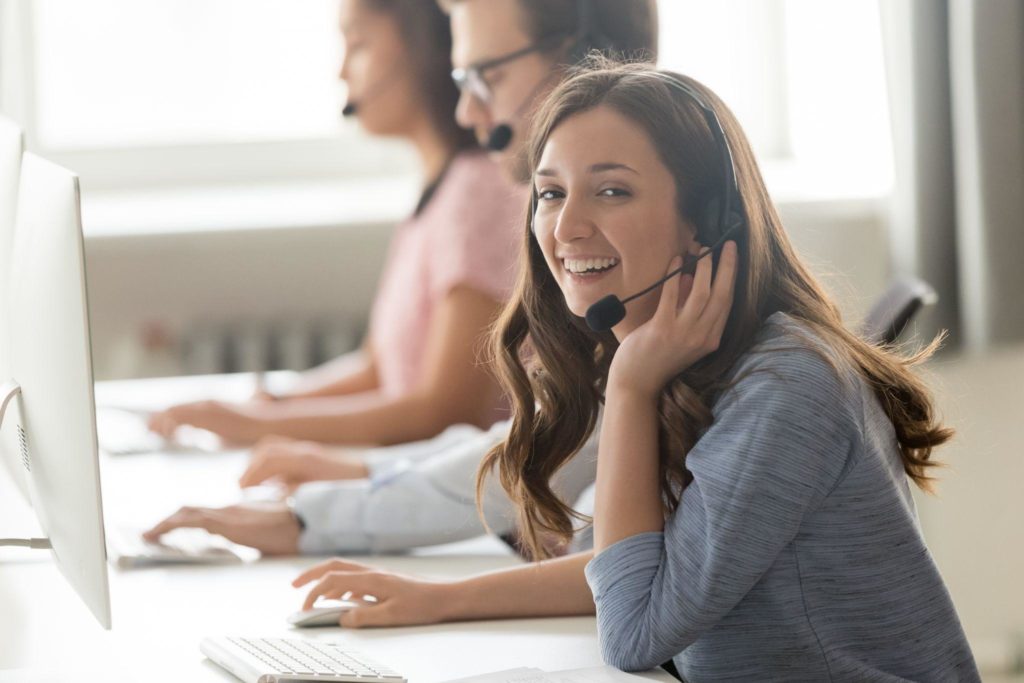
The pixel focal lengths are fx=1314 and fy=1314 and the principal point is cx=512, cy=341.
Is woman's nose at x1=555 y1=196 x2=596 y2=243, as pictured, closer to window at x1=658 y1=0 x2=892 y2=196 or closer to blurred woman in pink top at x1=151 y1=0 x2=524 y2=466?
blurred woman in pink top at x1=151 y1=0 x2=524 y2=466

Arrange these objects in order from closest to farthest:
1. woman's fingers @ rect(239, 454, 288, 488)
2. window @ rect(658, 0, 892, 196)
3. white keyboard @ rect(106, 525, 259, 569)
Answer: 1. white keyboard @ rect(106, 525, 259, 569)
2. woman's fingers @ rect(239, 454, 288, 488)
3. window @ rect(658, 0, 892, 196)

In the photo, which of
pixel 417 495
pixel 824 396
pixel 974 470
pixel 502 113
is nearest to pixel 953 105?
pixel 974 470

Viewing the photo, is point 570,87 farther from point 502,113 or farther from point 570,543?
point 502,113

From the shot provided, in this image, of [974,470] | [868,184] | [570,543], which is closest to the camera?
[570,543]

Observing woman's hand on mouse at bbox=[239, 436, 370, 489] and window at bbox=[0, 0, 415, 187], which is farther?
window at bbox=[0, 0, 415, 187]

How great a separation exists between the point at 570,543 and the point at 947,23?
1544mm

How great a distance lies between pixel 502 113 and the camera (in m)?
1.66

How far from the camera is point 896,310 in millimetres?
1633

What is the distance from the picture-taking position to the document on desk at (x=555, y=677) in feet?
3.12

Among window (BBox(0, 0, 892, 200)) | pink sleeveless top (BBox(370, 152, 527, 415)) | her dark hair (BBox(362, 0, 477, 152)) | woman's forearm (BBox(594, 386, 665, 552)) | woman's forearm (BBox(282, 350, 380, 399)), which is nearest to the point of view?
woman's forearm (BBox(594, 386, 665, 552))

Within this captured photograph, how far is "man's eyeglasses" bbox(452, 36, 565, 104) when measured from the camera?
160cm

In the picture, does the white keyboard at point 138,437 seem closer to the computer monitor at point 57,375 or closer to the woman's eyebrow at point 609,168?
the computer monitor at point 57,375

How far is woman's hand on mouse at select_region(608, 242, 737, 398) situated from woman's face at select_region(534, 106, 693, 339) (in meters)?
0.03

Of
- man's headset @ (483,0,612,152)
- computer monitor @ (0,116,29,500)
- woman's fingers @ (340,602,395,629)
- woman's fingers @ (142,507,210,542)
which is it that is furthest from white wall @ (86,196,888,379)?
woman's fingers @ (340,602,395,629)
